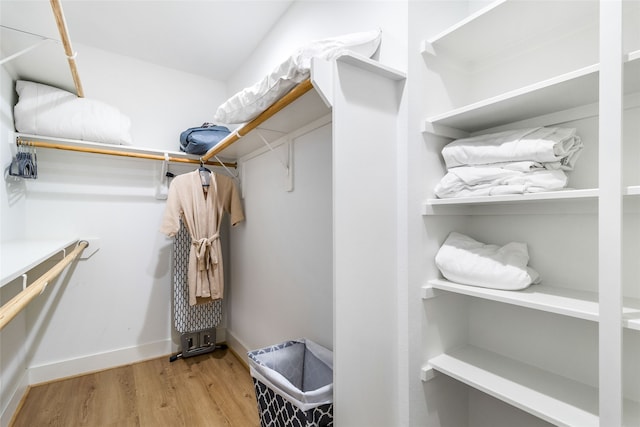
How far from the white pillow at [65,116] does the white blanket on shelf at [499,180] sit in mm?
2271

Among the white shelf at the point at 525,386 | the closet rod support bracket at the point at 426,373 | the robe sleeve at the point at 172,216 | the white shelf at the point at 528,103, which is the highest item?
the white shelf at the point at 528,103

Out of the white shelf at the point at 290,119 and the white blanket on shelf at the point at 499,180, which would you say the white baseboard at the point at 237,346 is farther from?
the white blanket on shelf at the point at 499,180

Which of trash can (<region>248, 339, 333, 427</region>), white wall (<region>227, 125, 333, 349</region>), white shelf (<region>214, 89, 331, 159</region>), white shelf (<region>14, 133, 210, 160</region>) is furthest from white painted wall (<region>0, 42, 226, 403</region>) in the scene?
trash can (<region>248, 339, 333, 427</region>)

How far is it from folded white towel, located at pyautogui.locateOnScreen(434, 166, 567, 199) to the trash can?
0.91 m

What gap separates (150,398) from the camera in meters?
1.94

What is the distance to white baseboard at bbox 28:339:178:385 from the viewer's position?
2142 mm

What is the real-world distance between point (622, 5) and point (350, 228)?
904 mm

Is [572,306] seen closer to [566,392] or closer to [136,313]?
[566,392]

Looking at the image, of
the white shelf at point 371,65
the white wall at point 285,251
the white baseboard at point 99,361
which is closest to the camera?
the white shelf at point 371,65

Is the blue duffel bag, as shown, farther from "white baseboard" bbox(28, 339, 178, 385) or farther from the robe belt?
"white baseboard" bbox(28, 339, 178, 385)

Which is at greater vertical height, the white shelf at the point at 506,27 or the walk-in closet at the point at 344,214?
the white shelf at the point at 506,27

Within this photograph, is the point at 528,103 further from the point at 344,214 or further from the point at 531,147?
the point at 344,214

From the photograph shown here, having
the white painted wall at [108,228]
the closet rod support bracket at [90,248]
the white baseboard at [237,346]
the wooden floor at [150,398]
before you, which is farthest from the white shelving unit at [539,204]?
the closet rod support bracket at [90,248]

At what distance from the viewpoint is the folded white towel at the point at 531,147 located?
0.93m
